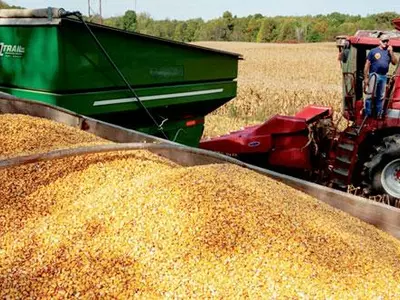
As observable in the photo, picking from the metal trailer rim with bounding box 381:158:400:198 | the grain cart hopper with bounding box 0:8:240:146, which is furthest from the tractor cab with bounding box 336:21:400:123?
the grain cart hopper with bounding box 0:8:240:146

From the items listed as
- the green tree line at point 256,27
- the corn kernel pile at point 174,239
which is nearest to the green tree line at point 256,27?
the green tree line at point 256,27

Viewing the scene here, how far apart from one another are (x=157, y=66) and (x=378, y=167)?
2472mm

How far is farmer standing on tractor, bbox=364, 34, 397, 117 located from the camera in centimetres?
484

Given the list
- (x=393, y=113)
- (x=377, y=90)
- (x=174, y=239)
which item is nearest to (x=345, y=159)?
(x=393, y=113)

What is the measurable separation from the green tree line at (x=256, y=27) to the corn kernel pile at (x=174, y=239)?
2190 inches

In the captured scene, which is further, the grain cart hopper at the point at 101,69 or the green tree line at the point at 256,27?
the green tree line at the point at 256,27

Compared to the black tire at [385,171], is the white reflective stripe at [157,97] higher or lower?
higher

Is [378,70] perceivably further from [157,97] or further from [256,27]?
[256,27]

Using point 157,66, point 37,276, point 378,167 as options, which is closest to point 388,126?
point 378,167

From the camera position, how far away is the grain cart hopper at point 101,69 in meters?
3.91

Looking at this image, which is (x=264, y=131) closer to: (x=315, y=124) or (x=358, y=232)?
(x=315, y=124)

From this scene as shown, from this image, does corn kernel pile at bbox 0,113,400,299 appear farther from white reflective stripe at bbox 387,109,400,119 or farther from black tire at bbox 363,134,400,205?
white reflective stripe at bbox 387,109,400,119

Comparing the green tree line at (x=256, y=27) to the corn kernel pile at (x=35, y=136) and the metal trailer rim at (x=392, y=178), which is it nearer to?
the metal trailer rim at (x=392, y=178)

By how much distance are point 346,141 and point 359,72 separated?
0.81m
